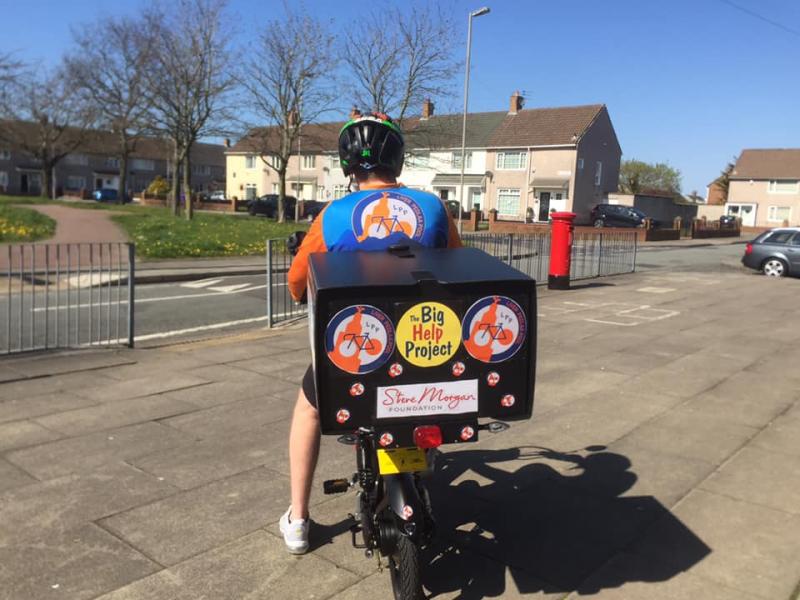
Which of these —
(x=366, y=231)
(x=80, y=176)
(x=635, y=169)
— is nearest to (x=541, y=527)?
(x=366, y=231)

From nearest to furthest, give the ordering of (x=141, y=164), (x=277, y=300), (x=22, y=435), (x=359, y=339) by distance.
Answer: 1. (x=359, y=339)
2. (x=22, y=435)
3. (x=277, y=300)
4. (x=141, y=164)

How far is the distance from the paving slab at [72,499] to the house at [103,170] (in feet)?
222

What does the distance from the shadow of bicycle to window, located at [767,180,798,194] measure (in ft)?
213

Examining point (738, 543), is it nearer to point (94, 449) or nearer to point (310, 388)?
point (310, 388)

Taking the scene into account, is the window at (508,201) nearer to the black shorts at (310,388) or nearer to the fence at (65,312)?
the fence at (65,312)

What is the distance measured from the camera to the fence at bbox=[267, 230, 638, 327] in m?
11.7

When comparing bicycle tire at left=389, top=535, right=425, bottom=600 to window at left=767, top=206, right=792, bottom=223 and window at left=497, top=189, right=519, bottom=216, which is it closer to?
window at left=497, top=189, right=519, bottom=216

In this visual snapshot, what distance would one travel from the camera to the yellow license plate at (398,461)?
2385 mm

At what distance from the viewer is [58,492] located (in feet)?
11.6

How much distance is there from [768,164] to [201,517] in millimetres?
69097

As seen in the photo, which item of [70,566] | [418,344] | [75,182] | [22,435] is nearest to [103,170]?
[75,182]

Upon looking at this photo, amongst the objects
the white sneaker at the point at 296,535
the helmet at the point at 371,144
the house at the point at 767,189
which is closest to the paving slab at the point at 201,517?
the white sneaker at the point at 296,535

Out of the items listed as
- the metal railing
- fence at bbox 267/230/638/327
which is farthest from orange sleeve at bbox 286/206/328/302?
fence at bbox 267/230/638/327

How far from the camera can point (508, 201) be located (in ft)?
173
